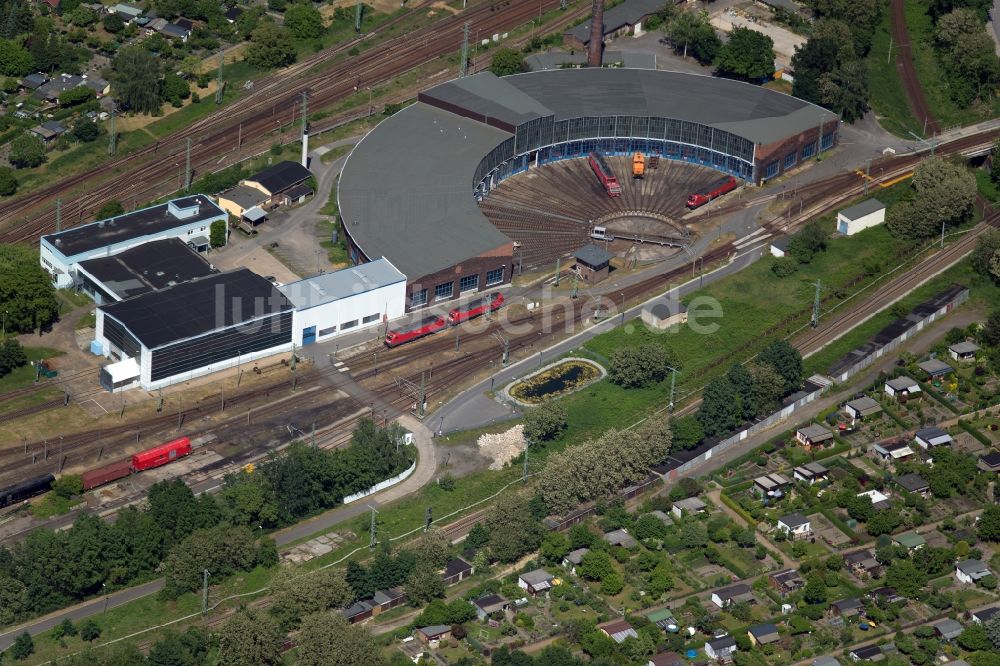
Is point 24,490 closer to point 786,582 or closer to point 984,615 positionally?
point 786,582

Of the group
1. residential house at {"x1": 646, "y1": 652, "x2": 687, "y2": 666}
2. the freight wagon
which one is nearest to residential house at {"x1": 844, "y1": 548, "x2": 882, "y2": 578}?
residential house at {"x1": 646, "y1": 652, "x2": 687, "y2": 666}

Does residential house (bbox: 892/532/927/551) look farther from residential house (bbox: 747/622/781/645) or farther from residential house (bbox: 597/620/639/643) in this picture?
residential house (bbox: 597/620/639/643)

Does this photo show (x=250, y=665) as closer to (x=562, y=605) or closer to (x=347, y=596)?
(x=347, y=596)

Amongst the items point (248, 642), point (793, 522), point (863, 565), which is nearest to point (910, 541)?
point (863, 565)

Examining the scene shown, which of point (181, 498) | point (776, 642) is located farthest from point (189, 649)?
point (776, 642)

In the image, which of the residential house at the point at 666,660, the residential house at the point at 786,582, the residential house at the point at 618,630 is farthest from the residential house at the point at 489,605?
the residential house at the point at 786,582

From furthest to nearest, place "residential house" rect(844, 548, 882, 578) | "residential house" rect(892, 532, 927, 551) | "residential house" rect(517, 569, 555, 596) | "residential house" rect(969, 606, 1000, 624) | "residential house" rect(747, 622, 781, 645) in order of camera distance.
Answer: "residential house" rect(892, 532, 927, 551), "residential house" rect(844, 548, 882, 578), "residential house" rect(517, 569, 555, 596), "residential house" rect(969, 606, 1000, 624), "residential house" rect(747, 622, 781, 645)
